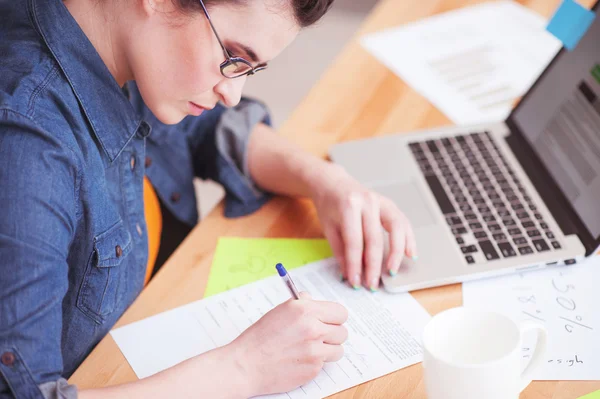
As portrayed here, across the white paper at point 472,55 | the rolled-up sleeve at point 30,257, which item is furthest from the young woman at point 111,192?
the white paper at point 472,55

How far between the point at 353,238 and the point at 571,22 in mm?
525

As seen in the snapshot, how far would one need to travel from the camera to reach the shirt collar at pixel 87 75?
33.0 inches

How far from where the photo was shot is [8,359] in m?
0.70

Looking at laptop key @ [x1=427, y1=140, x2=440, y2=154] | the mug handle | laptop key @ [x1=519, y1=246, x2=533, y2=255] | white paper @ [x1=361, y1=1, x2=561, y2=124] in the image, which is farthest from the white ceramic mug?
white paper @ [x1=361, y1=1, x2=561, y2=124]

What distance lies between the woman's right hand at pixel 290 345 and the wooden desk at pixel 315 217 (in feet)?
0.18

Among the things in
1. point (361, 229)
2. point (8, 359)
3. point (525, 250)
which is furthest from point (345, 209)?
point (8, 359)

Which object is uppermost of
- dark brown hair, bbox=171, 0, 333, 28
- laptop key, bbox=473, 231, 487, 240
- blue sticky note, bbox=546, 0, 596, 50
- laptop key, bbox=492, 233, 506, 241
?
blue sticky note, bbox=546, 0, 596, 50

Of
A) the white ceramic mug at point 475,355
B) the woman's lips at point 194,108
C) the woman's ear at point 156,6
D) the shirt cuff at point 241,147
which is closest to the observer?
the white ceramic mug at point 475,355

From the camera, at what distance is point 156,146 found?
1163mm

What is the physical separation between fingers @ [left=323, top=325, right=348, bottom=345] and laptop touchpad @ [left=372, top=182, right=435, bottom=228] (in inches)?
9.9

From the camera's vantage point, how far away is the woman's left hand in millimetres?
943

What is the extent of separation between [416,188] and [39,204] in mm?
594

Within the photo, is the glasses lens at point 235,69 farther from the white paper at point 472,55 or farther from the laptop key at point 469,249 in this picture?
the white paper at point 472,55

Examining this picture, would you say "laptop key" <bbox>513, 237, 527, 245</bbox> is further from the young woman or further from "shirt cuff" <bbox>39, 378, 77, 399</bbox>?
"shirt cuff" <bbox>39, 378, 77, 399</bbox>
